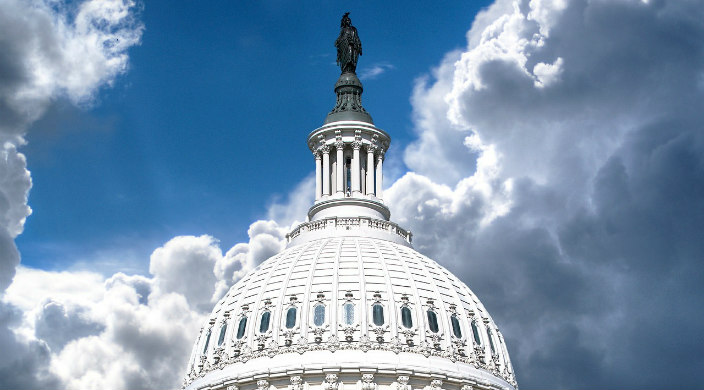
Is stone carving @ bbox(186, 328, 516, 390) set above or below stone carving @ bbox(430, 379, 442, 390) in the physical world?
above

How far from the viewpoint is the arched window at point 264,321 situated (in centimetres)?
8381

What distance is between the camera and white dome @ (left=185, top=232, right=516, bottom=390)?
79.6 metres

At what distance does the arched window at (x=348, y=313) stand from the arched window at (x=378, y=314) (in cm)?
156

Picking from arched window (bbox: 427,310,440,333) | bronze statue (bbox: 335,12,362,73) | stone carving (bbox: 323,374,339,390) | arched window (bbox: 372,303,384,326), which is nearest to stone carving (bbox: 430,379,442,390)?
arched window (bbox: 427,310,440,333)

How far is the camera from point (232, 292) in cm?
9350

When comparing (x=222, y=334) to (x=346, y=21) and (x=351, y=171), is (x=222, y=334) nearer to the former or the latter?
(x=351, y=171)

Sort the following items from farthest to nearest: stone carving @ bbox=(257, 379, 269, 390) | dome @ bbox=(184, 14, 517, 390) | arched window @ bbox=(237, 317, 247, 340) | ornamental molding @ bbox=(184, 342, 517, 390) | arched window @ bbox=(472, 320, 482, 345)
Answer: arched window @ bbox=(472, 320, 482, 345) < arched window @ bbox=(237, 317, 247, 340) < ornamental molding @ bbox=(184, 342, 517, 390) < dome @ bbox=(184, 14, 517, 390) < stone carving @ bbox=(257, 379, 269, 390)

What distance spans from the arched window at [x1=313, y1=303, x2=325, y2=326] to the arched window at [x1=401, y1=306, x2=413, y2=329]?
18.7ft

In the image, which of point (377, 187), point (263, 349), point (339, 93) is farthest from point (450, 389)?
point (339, 93)

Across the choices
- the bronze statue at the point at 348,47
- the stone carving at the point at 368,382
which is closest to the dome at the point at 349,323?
the stone carving at the point at 368,382

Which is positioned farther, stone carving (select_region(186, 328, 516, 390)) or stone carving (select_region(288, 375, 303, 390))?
stone carving (select_region(186, 328, 516, 390))

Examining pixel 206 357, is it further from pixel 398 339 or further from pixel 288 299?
pixel 398 339

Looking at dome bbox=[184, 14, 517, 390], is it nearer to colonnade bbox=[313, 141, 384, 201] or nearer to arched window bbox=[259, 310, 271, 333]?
arched window bbox=[259, 310, 271, 333]

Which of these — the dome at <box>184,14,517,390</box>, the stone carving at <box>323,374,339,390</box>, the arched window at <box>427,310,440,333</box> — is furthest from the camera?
the arched window at <box>427,310,440,333</box>
